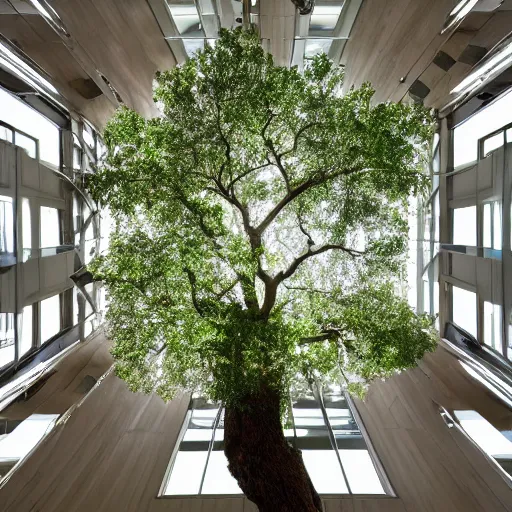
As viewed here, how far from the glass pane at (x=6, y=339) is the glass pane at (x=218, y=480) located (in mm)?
2581

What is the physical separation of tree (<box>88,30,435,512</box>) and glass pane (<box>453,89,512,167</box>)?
62 cm

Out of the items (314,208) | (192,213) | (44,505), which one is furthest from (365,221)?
(44,505)

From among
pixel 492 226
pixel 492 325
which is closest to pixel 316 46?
pixel 492 226

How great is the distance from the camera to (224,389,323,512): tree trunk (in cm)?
445

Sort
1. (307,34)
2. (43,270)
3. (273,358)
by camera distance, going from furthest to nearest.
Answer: (307,34)
(43,270)
(273,358)

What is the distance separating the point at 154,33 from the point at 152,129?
307 centimetres

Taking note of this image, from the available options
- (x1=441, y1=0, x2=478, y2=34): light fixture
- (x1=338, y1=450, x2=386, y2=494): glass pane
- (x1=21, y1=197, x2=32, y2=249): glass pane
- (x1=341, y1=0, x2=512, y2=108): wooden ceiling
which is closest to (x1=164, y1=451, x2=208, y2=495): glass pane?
(x1=338, y1=450, x2=386, y2=494): glass pane

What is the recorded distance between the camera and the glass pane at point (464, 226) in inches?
222

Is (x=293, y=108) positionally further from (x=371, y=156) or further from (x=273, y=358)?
(x=273, y=358)

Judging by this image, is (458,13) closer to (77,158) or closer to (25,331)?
(77,158)

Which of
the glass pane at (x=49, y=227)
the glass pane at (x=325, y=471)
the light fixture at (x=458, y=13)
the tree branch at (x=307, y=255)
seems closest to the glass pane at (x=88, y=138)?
the glass pane at (x=49, y=227)

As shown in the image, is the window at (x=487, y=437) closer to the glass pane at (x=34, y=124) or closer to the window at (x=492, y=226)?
Result: the window at (x=492, y=226)

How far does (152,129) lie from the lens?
5.01 metres

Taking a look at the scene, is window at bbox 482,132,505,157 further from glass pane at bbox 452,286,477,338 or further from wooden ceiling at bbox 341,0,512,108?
glass pane at bbox 452,286,477,338
